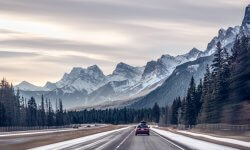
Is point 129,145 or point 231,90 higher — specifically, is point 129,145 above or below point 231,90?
below

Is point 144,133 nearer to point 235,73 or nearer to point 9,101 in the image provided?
point 235,73

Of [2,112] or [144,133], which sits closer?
[144,133]

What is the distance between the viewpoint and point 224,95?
125 meters

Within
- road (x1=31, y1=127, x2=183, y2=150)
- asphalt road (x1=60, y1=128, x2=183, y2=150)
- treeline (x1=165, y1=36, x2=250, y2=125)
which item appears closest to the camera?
asphalt road (x1=60, y1=128, x2=183, y2=150)

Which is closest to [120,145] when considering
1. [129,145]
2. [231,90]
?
[129,145]

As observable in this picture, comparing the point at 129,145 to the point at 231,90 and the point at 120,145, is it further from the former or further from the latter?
the point at 231,90

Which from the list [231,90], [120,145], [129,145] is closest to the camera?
[129,145]

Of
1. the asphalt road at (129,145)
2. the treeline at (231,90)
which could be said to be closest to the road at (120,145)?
the asphalt road at (129,145)

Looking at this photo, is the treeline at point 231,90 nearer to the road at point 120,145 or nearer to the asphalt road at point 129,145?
the asphalt road at point 129,145

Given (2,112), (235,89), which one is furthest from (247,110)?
(2,112)

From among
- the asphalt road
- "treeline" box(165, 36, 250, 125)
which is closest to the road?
the asphalt road

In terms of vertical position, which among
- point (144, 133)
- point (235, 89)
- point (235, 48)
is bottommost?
point (144, 133)

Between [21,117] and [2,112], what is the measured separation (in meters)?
38.1

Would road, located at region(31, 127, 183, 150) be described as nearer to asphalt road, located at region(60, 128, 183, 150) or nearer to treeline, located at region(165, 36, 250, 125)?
asphalt road, located at region(60, 128, 183, 150)
